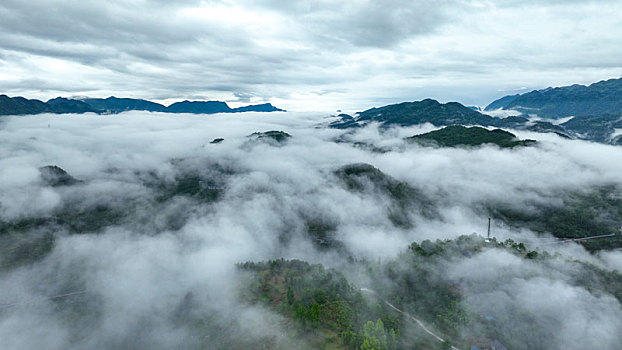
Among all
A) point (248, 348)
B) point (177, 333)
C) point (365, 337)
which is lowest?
point (177, 333)

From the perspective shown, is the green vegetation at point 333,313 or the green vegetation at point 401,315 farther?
the green vegetation at point 401,315

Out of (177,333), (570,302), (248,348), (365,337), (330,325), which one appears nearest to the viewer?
(365,337)

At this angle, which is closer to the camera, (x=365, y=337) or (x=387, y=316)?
(x=365, y=337)

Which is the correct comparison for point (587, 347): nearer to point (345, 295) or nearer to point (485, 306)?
point (485, 306)

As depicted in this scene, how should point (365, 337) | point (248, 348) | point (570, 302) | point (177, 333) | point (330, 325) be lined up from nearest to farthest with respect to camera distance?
point (365, 337) < point (248, 348) < point (330, 325) < point (570, 302) < point (177, 333)

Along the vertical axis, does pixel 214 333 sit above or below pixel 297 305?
below

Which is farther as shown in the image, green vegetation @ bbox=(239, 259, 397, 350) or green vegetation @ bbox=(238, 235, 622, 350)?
green vegetation @ bbox=(238, 235, 622, 350)

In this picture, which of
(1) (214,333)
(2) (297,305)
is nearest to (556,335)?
→ (2) (297,305)

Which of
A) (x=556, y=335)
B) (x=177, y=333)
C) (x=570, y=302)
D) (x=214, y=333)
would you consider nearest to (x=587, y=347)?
(x=556, y=335)

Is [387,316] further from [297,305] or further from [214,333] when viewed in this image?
[214,333]

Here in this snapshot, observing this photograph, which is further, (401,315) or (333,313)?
(401,315)

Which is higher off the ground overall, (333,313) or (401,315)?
(333,313)
